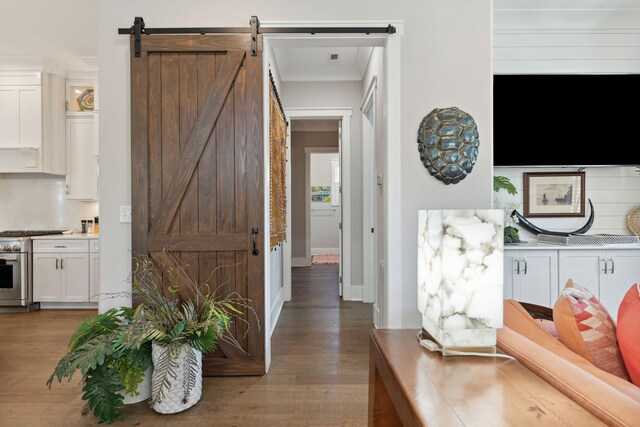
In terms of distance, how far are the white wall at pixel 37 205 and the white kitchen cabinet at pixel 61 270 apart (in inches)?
24.8

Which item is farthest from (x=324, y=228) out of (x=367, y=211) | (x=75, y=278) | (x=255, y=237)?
(x=255, y=237)

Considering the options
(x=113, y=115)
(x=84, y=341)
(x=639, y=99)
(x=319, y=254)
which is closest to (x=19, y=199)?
(x=113, y=115)

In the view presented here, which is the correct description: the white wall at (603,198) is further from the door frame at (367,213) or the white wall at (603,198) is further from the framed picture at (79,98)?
the framed picture at (79,98)

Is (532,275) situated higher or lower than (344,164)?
lower

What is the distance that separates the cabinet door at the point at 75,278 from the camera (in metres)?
→ 4.28

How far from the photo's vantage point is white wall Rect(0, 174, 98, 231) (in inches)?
187

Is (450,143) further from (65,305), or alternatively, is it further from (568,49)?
(65,305)

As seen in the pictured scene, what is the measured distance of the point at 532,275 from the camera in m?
3.12

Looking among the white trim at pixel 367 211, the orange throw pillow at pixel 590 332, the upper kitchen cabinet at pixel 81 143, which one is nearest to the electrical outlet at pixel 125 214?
the orange throw pillow at pixel 590 332

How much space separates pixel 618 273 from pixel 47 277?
5854 mm

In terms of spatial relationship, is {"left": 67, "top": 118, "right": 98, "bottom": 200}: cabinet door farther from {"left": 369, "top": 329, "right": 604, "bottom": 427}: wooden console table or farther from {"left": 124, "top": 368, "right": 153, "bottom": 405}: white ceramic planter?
{"left": 369, "top": 329, "right": 604, "bottom": 427}: wooden console table

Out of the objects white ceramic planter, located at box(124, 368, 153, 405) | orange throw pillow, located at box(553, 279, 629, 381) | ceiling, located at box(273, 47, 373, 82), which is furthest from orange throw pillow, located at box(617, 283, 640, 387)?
ceiling, located at box(273, 47, 373, 82)

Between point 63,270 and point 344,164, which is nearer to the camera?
point 63,270

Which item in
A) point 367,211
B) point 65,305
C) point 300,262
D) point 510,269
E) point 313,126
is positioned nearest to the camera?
→ point 510,269
